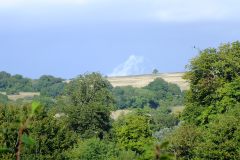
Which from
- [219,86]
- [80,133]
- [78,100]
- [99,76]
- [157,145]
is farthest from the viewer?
[99,76]

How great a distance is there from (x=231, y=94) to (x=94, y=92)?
26.4 meters

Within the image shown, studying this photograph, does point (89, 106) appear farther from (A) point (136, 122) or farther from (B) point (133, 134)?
(B) point (133, 134)

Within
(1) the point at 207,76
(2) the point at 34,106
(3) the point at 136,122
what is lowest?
(3) the point at 136,122

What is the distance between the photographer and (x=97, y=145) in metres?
62.8

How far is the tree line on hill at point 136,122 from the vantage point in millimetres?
52719

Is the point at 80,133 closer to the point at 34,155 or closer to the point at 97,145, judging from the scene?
the point at 97,145

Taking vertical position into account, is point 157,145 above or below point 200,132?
above

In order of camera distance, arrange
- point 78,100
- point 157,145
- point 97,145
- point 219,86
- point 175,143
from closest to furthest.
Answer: point 157,145 → point 175,143 → point 97,145 → point 219,86 → point 78,100

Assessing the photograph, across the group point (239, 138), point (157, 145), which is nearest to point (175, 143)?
point (239, 138)

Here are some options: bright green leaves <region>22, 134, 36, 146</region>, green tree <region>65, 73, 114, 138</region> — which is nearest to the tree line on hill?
green tree <region>65, 73, 114, 138</region>

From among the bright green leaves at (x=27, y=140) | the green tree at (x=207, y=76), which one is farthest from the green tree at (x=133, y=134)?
the bright green leaves at (x=27, y=140)

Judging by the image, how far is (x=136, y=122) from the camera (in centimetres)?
7406

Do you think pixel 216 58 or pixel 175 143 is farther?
pixel 216 58

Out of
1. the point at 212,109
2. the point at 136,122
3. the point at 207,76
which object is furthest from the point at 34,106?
the point at 136,122
